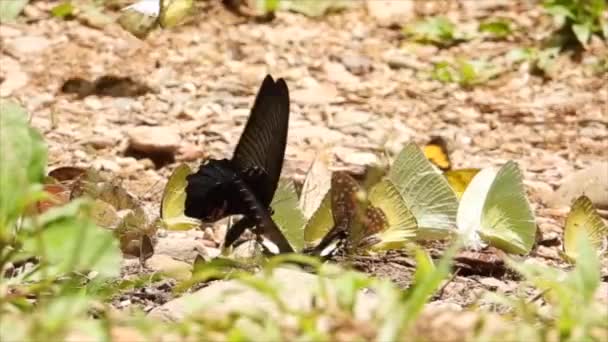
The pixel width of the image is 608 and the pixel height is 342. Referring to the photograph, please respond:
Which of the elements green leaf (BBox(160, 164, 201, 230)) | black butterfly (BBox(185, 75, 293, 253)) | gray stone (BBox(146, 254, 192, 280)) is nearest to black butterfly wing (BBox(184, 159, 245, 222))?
black butterfly (BBox(185, 75, 293, 253))

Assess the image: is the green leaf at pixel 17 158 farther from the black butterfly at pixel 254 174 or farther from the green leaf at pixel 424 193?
the green leaf at pixel 424 193

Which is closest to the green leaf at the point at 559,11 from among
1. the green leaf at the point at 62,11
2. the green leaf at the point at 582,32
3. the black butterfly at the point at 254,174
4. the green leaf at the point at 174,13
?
the green leaf at the point at 582,32

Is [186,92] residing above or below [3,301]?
below

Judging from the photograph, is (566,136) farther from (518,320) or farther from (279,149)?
(518,320)

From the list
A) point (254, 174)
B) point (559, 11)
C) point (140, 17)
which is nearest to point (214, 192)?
point (254, 174)

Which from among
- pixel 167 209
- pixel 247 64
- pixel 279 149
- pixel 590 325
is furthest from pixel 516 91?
pixel 590 325

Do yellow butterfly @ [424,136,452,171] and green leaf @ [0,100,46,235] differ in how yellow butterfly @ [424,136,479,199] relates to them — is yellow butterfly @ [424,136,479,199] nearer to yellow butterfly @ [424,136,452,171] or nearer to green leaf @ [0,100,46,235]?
yellow butterfly @ [424,136,452,171]

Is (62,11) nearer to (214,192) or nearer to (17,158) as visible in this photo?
(214,192)

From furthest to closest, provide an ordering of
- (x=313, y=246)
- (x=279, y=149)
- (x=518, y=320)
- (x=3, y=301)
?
(x=313, y=246) → (x=279, y=149) → (x=518, y=320) → (x=3, y=301)
